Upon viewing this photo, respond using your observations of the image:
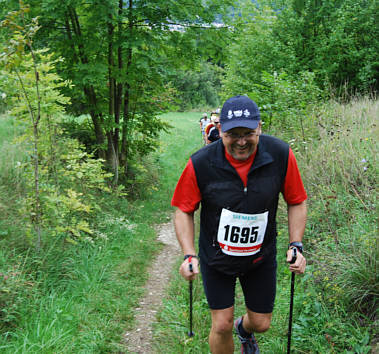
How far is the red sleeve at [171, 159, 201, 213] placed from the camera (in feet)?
9.36

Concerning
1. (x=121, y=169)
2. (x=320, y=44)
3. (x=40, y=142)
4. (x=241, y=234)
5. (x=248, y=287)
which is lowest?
(x=121, y=169)

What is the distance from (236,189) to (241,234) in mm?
348

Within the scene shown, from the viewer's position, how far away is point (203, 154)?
2855 millimetres

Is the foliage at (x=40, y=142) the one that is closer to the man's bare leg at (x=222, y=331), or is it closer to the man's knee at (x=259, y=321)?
the man's bare leg at (x=222, y=331)

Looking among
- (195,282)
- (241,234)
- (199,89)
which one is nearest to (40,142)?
(195,282)

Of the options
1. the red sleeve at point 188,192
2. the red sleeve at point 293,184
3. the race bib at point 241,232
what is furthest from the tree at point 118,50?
the race bib at point 241,232

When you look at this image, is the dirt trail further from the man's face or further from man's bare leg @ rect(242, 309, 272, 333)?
the man's face

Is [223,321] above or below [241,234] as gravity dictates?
below

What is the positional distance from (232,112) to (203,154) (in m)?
0.41

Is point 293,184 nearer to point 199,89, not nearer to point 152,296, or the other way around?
point 152,296

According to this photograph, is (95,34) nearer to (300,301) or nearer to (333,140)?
(333,140)

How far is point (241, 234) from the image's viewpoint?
2.78 meters

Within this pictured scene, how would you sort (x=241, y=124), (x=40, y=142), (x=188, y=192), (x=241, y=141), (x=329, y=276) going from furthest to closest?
1. (x=40, y=142)
2. (x=329, y=276)
3. (x=188, y=192)
4. (x=241, y=141)
5. (x=241, y=124)

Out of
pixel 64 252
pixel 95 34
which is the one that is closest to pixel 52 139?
pixel 64 252
